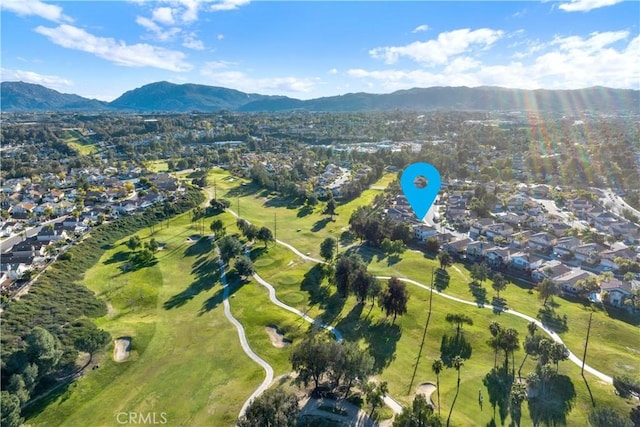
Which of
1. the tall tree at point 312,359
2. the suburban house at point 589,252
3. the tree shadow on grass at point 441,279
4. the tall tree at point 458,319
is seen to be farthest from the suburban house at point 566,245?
the tall tree at point 312,359

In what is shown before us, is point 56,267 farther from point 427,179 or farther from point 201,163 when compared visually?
point 201,163

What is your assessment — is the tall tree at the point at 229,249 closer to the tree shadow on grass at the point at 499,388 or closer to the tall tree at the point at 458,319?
→ the tall tree at the point at 458,319

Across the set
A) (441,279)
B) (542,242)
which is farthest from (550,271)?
→ (441,279)

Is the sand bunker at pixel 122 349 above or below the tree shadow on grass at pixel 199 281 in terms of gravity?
above

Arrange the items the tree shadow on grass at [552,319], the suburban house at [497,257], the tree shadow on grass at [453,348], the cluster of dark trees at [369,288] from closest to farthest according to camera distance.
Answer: the tree shadow on grass at [453,348] → the tree shadow on grass at [552,319] → the cluster of dark trees at [369,288] → the suburban house at [497,257]

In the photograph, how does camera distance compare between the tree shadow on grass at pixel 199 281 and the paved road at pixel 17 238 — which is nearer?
the tree shadow on grass at pixel 199 281

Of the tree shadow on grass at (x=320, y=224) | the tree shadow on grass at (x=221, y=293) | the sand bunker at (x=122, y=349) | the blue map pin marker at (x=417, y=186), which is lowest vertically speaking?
the tree shadow on grass at (x=320, y=224)

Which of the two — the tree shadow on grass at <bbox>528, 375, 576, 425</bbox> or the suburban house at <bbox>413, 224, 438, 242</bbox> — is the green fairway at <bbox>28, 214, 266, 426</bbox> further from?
the suburban house at <bbox>413, 224, 438, 242</bbox>

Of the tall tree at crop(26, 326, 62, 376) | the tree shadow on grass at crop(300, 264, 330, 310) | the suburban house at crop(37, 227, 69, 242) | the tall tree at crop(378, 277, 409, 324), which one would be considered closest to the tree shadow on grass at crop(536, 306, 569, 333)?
the tall tree at crop(378, 277, 409, 324)
